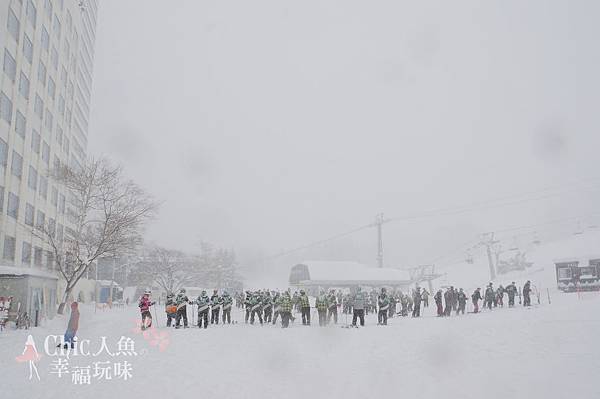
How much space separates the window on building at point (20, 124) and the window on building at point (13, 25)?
222 inches

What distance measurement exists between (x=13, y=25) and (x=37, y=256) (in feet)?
63.9

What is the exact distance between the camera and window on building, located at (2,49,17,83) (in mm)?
35281

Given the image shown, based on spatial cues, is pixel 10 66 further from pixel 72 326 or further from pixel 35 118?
pixel 72 326

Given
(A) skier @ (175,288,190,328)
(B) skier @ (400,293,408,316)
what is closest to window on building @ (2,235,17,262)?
(A) skier @ (175,288,190,328)

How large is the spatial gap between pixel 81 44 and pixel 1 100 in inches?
1078

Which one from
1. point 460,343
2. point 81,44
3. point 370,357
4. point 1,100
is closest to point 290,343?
point 370,357

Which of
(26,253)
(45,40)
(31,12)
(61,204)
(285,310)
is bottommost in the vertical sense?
(285,310)

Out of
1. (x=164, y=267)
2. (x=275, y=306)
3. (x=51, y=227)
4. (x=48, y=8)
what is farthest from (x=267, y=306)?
(x=164, y=267)

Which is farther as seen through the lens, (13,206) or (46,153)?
(46,153)

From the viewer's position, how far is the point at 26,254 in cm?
4081

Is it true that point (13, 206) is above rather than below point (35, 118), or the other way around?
below

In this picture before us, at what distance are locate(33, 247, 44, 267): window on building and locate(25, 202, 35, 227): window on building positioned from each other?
2.94 m

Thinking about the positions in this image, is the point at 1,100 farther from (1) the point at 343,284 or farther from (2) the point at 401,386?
(1) the point at 343,284

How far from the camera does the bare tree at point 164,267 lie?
73.6 m
